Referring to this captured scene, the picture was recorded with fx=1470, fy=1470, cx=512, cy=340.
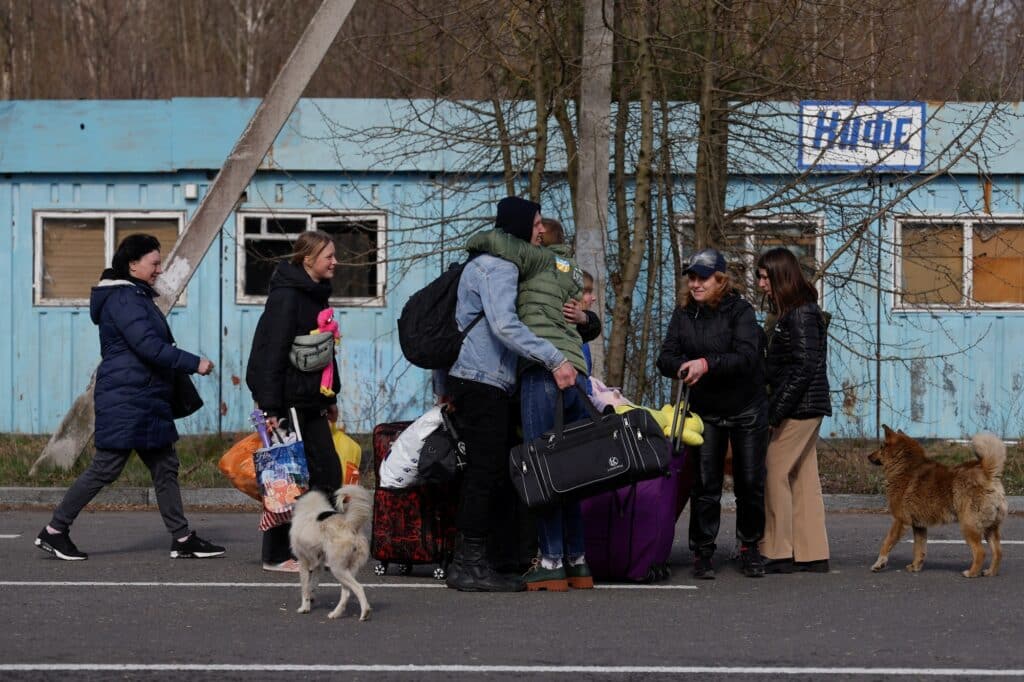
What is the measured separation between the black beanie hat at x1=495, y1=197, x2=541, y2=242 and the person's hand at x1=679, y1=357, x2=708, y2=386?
115 cm

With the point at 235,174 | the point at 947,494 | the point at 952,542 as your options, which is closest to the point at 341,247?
the point at 235,174

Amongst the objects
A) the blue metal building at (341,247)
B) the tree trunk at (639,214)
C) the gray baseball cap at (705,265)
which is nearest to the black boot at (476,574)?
the gray baseball cap at (705,265)

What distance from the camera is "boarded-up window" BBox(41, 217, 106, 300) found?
658 inches

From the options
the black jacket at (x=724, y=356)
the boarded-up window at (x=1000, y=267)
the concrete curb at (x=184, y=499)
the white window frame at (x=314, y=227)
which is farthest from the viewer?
→ the boarded-up window at (x=1000, y=267)

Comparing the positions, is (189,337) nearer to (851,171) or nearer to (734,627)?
(851,171)

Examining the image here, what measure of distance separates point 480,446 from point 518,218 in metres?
1.23

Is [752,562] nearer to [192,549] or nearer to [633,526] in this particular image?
[633,526]

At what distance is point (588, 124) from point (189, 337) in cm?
585

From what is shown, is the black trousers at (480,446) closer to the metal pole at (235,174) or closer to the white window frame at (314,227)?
the metal pole at (235,174)

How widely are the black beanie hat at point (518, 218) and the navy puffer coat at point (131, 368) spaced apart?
224cm

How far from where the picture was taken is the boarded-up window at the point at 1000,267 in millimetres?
16500

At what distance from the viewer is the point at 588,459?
299 inches

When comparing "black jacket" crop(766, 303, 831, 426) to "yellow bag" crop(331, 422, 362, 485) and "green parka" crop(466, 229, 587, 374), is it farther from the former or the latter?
"yellow bag" crop(331, 422, 362, 485)

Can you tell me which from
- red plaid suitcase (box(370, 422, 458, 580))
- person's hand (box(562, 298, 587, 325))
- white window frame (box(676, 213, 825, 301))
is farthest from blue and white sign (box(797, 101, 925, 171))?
red plaid suitcase (box(370, 422, 458, 580))
